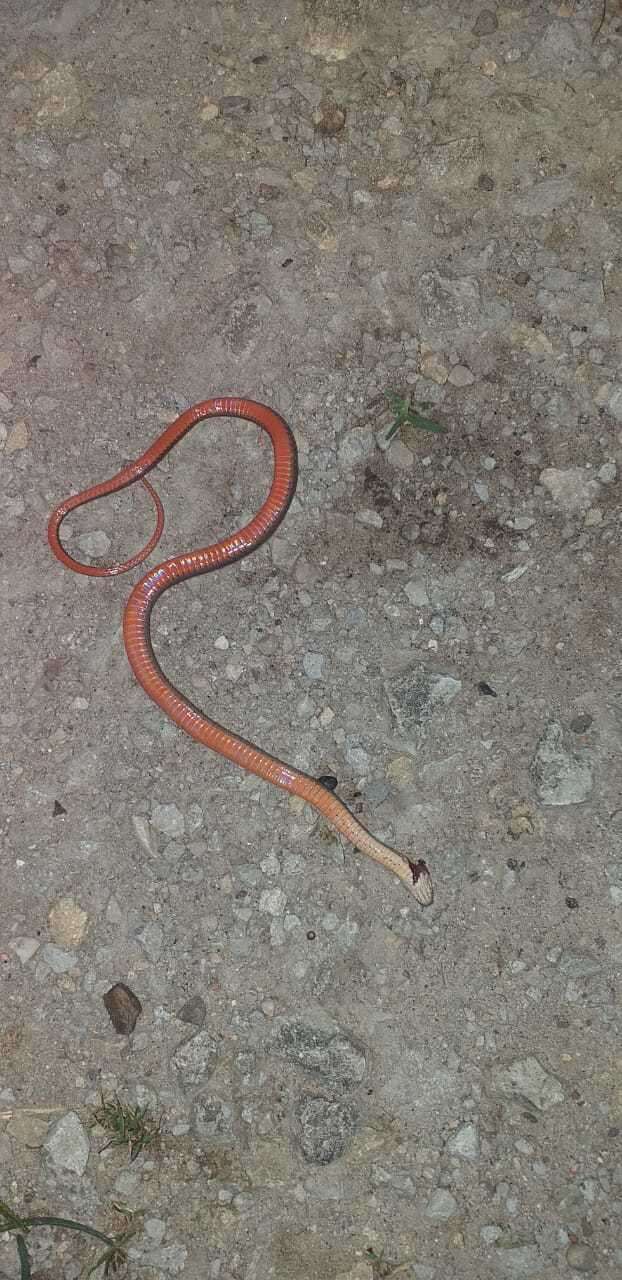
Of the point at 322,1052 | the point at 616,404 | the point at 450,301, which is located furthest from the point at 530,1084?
the point at 450,301

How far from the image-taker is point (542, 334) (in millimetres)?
4055

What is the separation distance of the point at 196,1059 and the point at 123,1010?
0.35 metres

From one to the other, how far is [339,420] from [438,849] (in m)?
1.87

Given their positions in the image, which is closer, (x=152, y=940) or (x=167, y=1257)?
(x=167, y=1257)

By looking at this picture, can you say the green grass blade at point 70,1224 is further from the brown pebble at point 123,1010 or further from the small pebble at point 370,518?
the small pebble at point 370,518

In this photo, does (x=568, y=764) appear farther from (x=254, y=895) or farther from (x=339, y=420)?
(x=339, y=420)

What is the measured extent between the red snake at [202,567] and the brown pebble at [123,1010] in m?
1.02

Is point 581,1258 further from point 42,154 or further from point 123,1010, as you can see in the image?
point 42,154

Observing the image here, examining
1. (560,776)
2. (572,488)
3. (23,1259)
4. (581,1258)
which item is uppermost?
(572,488)

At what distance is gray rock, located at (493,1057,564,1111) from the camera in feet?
11.6

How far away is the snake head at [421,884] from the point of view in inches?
144

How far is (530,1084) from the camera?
3.56 m

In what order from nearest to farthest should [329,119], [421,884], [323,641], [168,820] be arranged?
[421,884]
[168,820]
[323,641]
[329,119]

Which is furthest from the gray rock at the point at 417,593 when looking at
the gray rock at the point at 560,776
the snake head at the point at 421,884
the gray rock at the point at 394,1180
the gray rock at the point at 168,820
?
the gray rock at the point at 394,1180
